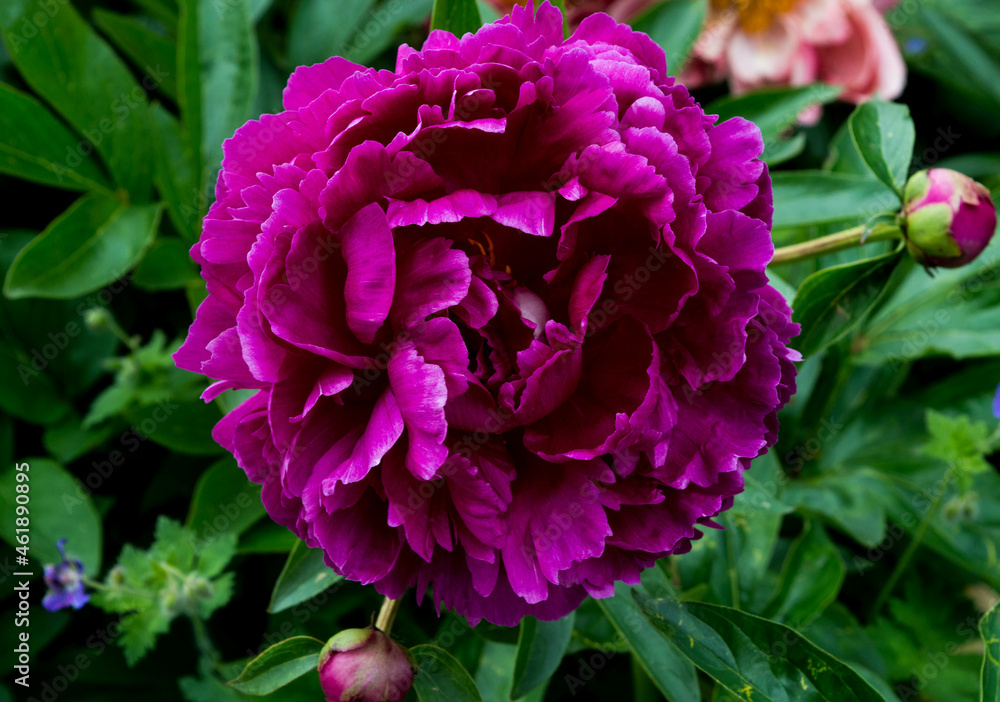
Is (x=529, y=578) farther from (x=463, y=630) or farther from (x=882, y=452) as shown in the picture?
(x=882, y=452)

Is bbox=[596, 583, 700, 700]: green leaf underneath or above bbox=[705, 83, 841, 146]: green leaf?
underneath

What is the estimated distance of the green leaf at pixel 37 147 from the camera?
977mm

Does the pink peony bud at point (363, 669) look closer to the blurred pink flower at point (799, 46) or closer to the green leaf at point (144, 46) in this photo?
the green leaf at point (144, 46)

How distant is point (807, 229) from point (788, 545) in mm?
444

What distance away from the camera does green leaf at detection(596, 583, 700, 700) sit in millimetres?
737

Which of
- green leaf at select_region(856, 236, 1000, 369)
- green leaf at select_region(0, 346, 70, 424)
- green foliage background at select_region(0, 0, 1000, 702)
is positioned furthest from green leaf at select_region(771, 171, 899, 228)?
green leaf at select_region(0, 346, 70, 424)

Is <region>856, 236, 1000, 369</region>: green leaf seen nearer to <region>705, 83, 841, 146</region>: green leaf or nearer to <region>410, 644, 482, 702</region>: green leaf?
<region>705, 83, 841, 146</region>: green leaf

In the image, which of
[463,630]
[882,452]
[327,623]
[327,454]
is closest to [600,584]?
[327,454]

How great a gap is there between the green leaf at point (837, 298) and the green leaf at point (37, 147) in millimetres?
887

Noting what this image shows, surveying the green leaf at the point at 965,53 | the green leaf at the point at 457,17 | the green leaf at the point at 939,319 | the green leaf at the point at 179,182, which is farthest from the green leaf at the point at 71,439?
the green leaf at the point at 965,53

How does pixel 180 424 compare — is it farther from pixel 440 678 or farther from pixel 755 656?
pixel 755 656

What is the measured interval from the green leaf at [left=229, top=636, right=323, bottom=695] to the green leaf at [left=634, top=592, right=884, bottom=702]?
28 cm

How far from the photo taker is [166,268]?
0.94 meters

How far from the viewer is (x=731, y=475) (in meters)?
0.58
